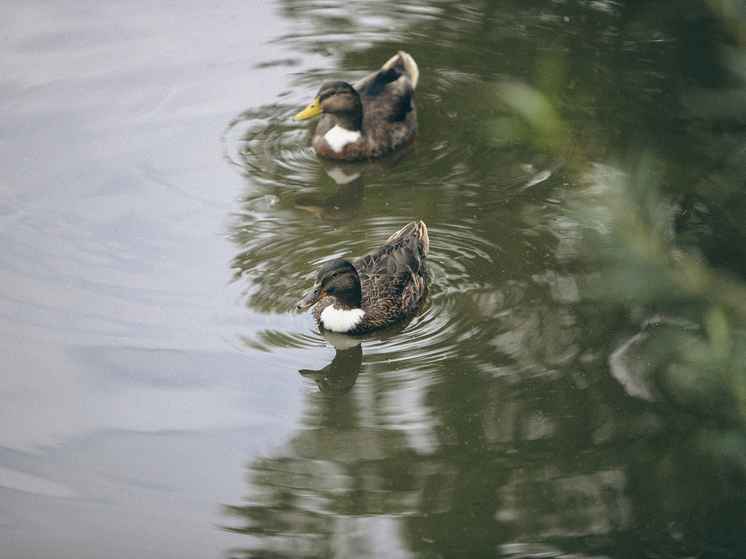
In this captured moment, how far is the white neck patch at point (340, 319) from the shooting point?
17.1ft

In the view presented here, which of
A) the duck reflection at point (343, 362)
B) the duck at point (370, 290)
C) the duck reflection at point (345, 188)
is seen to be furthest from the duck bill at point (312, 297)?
the duck reflection at point (345, 188)

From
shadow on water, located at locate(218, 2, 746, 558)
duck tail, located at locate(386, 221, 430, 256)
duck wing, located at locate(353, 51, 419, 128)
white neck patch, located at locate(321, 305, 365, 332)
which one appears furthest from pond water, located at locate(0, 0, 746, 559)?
duck wing, located at locate(353, 51, 419, 128)

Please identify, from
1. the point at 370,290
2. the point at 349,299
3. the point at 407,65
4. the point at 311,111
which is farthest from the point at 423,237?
the point at 407,65

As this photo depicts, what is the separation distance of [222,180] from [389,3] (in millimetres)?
4563

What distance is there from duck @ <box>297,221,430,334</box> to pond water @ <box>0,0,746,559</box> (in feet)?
0.42

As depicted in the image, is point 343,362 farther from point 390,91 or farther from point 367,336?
point 390,91

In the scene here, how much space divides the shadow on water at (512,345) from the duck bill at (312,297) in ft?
1.03

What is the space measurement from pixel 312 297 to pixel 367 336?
53 cm

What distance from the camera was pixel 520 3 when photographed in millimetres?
9898

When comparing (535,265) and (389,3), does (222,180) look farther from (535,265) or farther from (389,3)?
(389,3)

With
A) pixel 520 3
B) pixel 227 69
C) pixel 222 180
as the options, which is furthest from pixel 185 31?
pixel 520 3

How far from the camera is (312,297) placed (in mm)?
5066

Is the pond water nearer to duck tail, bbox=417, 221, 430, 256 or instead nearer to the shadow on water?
the shadow on water

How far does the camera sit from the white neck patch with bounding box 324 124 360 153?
23.9ft
